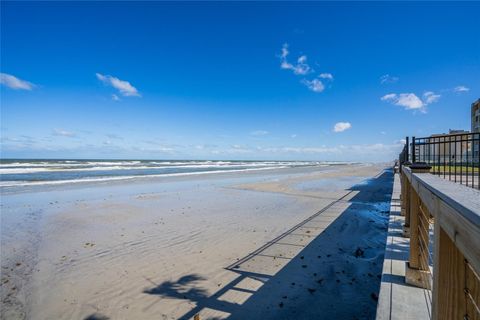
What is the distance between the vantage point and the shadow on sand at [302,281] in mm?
3996

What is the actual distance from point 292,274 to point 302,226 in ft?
11.8

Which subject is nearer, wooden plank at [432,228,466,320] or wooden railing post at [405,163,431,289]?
wooden plank at [432,228,466,320]

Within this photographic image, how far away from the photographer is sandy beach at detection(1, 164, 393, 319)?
4.12 m

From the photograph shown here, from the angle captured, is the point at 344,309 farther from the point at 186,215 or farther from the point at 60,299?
the point at 186,215

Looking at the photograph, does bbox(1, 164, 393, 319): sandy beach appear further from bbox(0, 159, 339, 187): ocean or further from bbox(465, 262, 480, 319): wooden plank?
bbox(0, 159, 339, 187): ocean

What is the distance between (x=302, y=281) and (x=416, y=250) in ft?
6.45

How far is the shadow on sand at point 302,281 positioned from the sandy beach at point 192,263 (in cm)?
2

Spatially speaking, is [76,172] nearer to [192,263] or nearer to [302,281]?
[192,263]

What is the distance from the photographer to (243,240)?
7254 mm

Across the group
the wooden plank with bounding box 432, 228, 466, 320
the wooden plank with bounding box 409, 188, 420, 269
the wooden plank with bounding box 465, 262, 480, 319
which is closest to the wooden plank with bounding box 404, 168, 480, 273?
the wooden plank with bounding box 432, 228, 466, 320

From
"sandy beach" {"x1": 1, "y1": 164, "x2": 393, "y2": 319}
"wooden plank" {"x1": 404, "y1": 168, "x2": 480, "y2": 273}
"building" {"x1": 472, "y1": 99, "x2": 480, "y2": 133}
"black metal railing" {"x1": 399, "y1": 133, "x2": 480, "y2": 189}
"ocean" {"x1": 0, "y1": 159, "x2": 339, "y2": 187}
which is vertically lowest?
"sandy beach" {"x1": 1, "y1": 164, "x2": 393, "y2": 319}

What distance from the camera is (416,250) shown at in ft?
13.0

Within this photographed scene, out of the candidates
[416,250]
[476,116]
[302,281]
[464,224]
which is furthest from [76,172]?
[476,116]

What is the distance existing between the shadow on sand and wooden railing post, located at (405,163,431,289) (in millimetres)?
712
